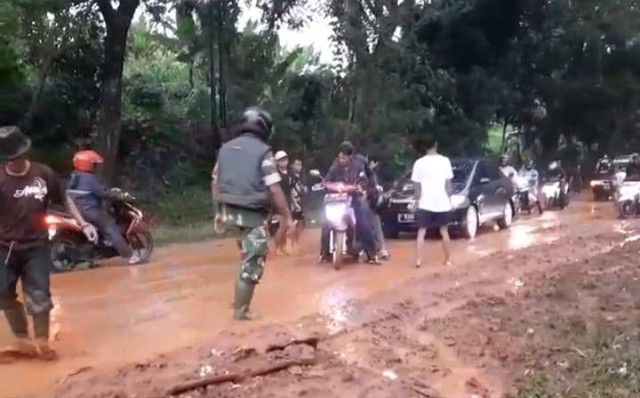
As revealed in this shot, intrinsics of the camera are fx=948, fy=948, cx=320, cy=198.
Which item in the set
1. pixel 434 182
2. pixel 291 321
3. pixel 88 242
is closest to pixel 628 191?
pixel 434 182

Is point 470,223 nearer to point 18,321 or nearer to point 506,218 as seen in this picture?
point 506,218

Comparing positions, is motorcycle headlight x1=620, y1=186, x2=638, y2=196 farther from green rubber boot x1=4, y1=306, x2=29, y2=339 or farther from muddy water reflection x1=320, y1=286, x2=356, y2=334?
green rubber boot x1=4, y1=306, x2=29, y2=339

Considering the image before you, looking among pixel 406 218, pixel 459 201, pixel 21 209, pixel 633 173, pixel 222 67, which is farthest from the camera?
pixel 222 67

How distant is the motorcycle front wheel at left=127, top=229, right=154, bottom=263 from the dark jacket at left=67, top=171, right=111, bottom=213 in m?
1.00

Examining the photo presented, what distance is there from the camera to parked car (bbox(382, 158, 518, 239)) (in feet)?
56.6

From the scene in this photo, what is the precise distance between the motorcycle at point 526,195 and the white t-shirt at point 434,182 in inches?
468

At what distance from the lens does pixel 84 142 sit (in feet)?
66.8

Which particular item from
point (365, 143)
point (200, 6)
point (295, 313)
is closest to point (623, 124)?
point (365, 143)

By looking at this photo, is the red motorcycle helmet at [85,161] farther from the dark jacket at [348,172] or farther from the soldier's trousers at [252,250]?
the soldier's trousers at [252,250]

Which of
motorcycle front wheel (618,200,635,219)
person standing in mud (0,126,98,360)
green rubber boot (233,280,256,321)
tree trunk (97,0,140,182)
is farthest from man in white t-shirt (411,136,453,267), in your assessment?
motorcycle front wheel (618,200,635,219)

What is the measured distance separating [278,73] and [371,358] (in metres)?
18.4

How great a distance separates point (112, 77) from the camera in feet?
61.1

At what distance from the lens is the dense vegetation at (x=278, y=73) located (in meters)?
18.8

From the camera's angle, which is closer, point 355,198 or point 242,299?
point 242,299
